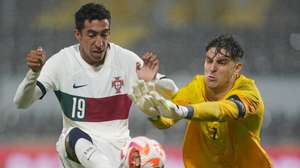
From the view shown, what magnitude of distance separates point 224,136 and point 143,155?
3.09ft

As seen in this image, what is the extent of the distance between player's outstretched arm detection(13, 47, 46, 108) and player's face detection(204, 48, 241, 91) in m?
1.10

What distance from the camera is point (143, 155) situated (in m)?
6.66

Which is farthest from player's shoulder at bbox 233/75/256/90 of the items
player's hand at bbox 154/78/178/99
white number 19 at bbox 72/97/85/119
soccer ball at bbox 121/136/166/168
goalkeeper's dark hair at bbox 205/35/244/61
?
white number 19 at bbox 72/97/85/119

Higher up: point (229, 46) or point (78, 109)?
point (229, 46)

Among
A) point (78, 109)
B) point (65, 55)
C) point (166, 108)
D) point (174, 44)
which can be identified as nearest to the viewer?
point (166, 108)

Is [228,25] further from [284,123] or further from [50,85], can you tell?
[50,85]

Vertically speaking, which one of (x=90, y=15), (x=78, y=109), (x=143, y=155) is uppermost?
(x=90, y=15)

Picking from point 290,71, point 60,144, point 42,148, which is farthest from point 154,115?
point 290,71

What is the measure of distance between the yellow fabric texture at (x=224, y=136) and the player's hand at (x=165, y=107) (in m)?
0.59

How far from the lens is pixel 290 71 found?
13.3 metres

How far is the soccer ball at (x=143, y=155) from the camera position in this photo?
6.67 m

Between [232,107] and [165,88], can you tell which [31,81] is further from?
[232,107]

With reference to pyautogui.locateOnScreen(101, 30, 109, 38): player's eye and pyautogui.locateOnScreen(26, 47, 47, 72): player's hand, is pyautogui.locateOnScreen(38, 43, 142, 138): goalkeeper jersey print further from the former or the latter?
pyautogui.locateOnScreen(26, 47, 47, 72): player's hand

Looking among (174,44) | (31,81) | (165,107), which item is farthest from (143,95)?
(174,44)
